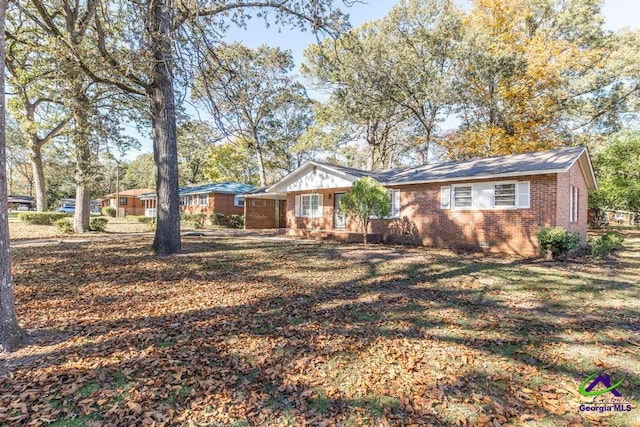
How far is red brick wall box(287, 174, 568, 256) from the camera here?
10.9 metres

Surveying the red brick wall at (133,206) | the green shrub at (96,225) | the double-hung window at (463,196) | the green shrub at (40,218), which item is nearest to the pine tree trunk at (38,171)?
the green shrub at (40,218)

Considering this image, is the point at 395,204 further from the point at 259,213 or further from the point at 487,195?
the point at 259,213

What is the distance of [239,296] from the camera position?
6.00 metres

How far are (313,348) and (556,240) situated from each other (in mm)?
9429

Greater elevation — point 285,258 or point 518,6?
point 518,6

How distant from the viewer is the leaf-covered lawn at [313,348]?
287cm

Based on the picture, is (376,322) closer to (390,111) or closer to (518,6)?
(390,111)

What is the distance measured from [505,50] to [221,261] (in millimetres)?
20543

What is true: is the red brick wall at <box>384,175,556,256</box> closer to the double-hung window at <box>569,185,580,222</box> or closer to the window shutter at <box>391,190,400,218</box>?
the window shutter at <box>391,190,400,218</box>

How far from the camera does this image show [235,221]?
2559 cm

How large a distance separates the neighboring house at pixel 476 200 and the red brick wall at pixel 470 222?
0.03 m

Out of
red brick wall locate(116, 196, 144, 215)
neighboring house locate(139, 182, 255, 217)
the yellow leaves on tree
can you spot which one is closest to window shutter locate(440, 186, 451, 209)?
the yellow leaves on tree

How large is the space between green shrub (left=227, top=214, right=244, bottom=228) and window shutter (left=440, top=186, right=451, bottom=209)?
16.5m

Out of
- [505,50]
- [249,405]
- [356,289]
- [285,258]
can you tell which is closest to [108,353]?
[249,405]
